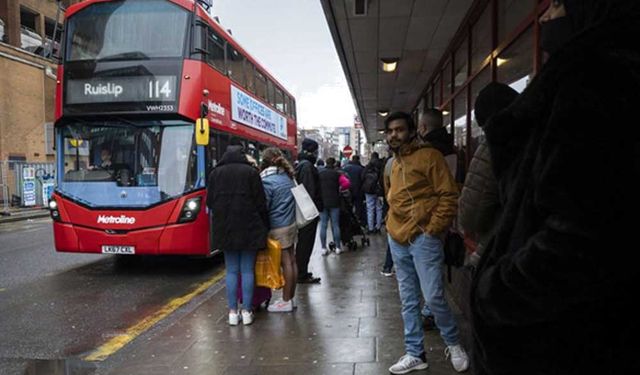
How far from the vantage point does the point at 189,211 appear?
7750 millimetres

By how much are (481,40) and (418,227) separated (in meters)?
4.15

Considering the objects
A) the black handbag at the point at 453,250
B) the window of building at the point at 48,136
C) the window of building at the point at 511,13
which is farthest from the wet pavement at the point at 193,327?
the window of building at the point at 48,136

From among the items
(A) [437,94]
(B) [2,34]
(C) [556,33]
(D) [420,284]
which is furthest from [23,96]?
(C) [556,33]

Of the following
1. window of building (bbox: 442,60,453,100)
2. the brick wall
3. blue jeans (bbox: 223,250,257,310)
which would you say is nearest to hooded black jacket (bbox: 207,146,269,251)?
blue jeans (bbox: 223,250,257,310)

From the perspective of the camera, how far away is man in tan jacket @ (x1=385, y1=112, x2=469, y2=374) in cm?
367

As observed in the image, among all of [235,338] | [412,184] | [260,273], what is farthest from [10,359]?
[412,184]

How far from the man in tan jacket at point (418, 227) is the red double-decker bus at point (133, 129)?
4471mm

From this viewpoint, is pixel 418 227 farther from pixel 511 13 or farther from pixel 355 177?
pixel 355 177

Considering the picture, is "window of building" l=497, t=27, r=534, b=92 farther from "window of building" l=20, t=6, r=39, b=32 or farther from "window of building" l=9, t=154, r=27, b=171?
"window of building" l=20, t=6, r=39, b=32

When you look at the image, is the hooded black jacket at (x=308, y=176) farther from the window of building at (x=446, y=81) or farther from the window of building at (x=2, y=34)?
the window of building at (x=2, y=34)

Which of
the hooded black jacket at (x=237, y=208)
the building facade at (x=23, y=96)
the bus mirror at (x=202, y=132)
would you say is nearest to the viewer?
the hooded black jacket at (x=237, y=208)

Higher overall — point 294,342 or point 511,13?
point 511,13

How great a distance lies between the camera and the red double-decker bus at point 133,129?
25.5 ft

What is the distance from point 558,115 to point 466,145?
6385mm
